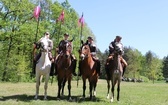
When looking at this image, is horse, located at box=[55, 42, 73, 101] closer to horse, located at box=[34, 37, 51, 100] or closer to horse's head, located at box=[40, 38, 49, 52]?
horse, located at box=[34, 37, 51, 100]

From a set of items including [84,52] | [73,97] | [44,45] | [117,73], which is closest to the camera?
[44,45]

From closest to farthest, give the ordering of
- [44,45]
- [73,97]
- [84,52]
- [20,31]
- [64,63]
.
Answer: [44,45]
[84,52]
[64,63]
[73,97]
[20,31]

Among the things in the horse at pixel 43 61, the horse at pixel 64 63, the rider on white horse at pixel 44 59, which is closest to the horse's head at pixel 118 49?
the horse at pixel 64 63

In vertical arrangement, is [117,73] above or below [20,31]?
below

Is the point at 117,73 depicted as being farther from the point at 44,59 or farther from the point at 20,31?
the point at 20,31

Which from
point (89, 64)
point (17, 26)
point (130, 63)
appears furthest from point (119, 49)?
point (130, 63)

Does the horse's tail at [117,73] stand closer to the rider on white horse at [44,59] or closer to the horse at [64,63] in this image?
the horse at [64,63]

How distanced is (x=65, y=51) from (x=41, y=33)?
29.8m

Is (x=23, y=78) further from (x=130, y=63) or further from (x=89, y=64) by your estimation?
(x=130, y=63)

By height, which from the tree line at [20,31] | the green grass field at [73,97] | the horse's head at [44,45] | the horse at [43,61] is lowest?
the green grass field at [73,97]

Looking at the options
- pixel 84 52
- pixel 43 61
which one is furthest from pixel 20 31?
pixel 84 52

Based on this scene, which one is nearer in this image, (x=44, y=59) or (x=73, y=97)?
(x=44, y=59)

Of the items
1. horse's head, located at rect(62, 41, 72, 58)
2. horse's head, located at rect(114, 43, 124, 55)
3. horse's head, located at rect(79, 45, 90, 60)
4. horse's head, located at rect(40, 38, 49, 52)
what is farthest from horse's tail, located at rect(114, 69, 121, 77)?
horse's head, located at rect(40, 38, 49, 52)

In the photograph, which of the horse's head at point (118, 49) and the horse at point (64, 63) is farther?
the horse's head at point (118, 49)
